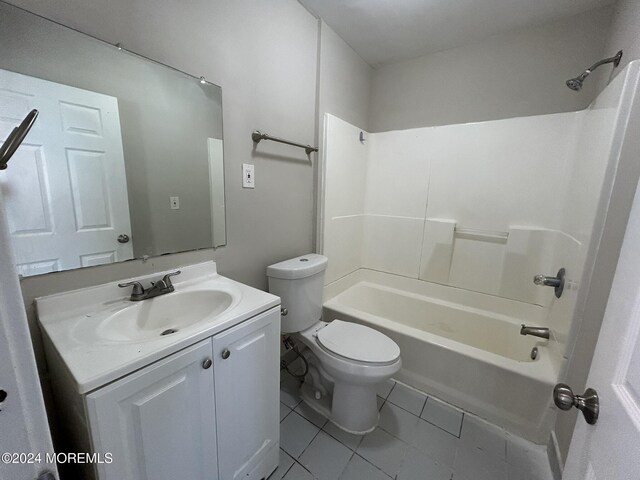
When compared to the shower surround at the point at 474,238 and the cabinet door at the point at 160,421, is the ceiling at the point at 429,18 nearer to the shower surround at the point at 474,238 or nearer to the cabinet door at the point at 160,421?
the shower surround at the point at 474,238

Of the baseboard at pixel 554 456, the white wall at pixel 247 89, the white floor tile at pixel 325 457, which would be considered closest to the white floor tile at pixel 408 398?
the white floor tile at pixel 325 457

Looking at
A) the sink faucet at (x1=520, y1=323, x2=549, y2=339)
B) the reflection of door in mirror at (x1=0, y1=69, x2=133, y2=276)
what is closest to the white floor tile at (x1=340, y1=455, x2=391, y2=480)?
the sink faucet at (x1=520, y1=323, x2=549, y2=339)

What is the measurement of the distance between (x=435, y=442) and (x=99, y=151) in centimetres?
202

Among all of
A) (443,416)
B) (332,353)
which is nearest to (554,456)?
(443,416)

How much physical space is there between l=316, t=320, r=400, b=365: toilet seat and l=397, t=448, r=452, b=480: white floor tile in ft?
1.54

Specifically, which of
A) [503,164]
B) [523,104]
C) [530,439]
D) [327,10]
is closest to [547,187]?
[503,164]

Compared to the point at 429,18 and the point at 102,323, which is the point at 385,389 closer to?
the point at 102,323

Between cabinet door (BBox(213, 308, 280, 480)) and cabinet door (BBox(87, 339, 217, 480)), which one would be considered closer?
cabinet door (BBox(87, 339, 217, 480))

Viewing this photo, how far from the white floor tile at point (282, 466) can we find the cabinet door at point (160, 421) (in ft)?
1.27

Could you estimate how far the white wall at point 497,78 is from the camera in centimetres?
160

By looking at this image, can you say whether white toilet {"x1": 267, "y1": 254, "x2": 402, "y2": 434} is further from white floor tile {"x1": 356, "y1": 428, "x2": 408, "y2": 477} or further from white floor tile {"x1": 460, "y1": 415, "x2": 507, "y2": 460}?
white floor tile {"x1": 460, "y1": 415, "x2": 507, "y2": 460}

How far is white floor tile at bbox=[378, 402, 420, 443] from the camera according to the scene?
1.43 m

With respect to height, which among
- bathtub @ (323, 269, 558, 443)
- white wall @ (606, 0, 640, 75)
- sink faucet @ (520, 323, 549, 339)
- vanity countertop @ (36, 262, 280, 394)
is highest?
white wall @ (606, 0, 640, 75)

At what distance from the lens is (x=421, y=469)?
1245 millimetres
